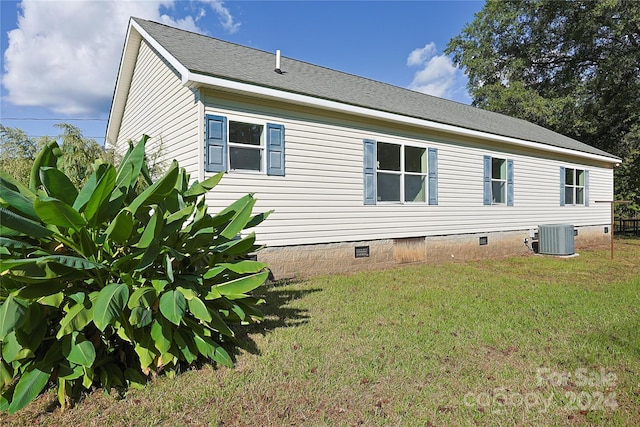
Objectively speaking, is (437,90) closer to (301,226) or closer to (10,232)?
(301,226)

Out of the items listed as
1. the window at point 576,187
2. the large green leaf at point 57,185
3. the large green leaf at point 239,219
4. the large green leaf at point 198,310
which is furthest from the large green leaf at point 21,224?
the window at point 576,187

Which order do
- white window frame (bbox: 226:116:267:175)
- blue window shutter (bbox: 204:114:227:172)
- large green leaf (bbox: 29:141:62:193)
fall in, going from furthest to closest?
white window frame (bbox: 226:116:267:175)
blue window shutter (bbox: 204:114:227:172)
large green leaf (bbox: 29:141:62:193)

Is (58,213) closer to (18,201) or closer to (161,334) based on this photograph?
(18,201)

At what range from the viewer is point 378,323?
4.27m

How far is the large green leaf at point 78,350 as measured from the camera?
232cm

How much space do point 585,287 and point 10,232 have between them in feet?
26.1

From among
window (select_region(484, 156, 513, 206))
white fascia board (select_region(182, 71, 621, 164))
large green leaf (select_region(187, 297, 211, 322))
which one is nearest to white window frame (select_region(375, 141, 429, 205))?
white fascia board (select_region(182, 71, 621, 164))

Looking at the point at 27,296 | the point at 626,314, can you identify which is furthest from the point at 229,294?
the point at 626,314

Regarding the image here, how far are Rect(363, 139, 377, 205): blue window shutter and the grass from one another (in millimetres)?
3086

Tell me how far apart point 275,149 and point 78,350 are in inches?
195

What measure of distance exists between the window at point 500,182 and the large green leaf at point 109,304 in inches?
411

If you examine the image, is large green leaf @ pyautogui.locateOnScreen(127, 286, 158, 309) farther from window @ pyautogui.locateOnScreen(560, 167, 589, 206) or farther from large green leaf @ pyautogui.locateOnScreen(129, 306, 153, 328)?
window @ pyautogui.locateOnScreen(560, 167, 589, 206)

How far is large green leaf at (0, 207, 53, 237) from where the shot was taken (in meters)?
2.12

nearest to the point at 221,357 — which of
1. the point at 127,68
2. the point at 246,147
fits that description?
the point at 246,147
